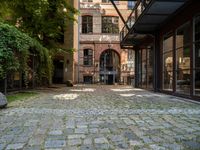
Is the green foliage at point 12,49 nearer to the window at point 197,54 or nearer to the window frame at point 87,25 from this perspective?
the window at point 197,54

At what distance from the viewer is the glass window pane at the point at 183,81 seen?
11759 millimetres

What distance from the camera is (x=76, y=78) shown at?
33969 mm

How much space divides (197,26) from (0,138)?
8.30 m

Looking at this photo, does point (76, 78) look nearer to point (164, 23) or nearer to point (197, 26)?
point (164, 23)

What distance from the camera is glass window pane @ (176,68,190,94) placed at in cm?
1176

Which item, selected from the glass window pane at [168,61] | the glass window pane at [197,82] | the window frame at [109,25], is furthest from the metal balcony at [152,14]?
the window frame at [109,25]

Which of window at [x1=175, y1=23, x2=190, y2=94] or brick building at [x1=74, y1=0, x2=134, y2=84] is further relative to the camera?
brick building at [x1=74, y1=0, x2=134, y2=84]

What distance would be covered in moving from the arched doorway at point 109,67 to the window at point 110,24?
2334 mm

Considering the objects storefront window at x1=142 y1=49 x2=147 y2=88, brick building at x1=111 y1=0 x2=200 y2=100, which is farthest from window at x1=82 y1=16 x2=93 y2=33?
brick building at x1=111 y1=0 x2=200 y2=100

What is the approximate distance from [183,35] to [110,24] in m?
24.0

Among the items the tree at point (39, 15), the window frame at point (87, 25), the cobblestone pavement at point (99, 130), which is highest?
the window frame at point (87, 25)

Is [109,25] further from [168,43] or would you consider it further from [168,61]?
[168,61]

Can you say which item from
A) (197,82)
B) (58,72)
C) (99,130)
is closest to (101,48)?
(58,72)

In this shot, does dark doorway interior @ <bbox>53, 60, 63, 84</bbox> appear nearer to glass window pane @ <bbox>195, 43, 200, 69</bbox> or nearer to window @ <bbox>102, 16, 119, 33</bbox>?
window @ <bbox>102, 16, 119, 33</bbox>
